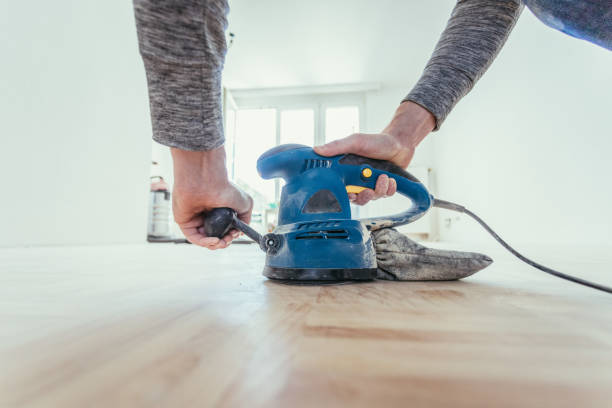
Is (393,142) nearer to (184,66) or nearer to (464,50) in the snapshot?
(464,50)

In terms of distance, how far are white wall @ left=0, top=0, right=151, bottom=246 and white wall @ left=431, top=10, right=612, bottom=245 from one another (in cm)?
390

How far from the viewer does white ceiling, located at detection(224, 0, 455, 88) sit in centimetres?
378

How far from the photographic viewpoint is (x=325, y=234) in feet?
2.07

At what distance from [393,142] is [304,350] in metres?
0.59

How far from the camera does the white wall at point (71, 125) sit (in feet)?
6.49

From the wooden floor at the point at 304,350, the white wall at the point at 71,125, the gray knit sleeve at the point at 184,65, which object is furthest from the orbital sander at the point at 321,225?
the white wall at the point at 71,125

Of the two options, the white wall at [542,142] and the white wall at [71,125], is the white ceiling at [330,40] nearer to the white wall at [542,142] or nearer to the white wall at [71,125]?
the white wall at [542,142]

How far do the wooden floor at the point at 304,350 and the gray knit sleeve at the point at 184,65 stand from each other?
0.81ft

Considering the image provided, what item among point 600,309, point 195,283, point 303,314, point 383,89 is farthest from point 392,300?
point 383,89

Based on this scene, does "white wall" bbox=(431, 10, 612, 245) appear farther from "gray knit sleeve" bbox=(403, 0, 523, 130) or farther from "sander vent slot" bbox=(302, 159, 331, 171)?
"sander vent slot" bbox=(302, 159, 331, 171)

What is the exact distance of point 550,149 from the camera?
281 cm

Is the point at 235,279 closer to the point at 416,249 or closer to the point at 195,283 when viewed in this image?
the point at 195,283

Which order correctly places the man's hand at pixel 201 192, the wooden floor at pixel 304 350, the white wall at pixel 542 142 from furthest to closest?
the white wall at pixel 542 142 → the man's hand at pixel 201 192 → the wooden floor at pixel 304 350

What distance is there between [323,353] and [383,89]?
5986 mm
